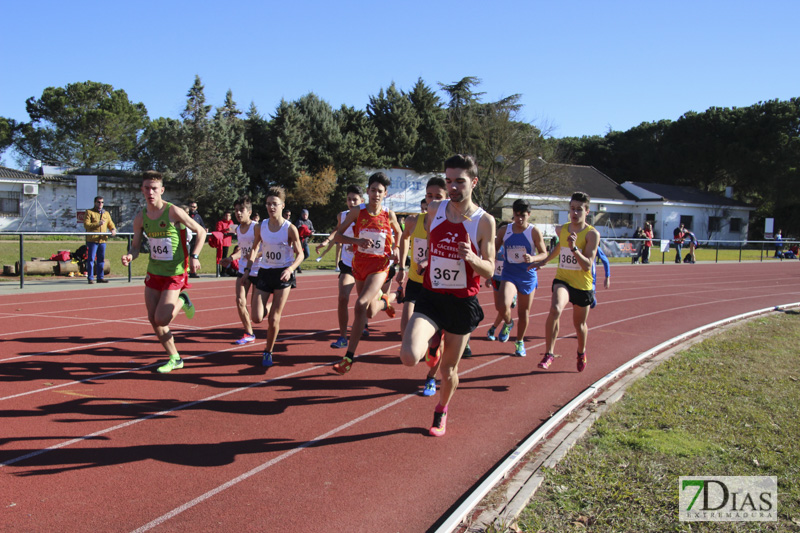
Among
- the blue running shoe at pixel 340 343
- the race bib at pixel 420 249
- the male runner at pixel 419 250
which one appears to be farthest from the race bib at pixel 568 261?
the blue running shoe at pixel 340 343

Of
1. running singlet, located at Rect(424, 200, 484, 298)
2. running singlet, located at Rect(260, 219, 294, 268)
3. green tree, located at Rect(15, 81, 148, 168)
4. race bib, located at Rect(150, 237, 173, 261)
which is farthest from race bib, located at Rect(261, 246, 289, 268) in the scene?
green tree, located at Rect(15, 81, 148, 168)

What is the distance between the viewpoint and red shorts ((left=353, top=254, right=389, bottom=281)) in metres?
6.98

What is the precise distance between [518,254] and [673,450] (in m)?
3.58

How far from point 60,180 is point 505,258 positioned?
41394mm

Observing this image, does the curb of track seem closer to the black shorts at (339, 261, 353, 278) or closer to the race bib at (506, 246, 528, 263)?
the race bib at (506, 246, 528, 263)

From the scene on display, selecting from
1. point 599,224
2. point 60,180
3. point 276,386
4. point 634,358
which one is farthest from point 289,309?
point 599,224

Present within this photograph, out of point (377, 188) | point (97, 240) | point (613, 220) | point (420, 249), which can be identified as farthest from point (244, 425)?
point (613, 220)

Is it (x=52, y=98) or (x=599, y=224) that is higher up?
(x=52, y=98)

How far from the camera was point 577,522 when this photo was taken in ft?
11.2

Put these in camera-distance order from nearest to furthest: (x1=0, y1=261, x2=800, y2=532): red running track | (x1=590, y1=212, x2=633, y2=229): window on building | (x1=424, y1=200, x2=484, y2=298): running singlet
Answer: (x1=0, y1=261, x2=800, y2=532): red running track < (x1=424, y1=200, x2=484, y2=298): running singlet < (x1=590, y1=212, x2=633, y2=229): window on building

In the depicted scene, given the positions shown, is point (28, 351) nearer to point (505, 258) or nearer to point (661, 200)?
point (505, 258)

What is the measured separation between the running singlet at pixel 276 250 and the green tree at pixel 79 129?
209 ft

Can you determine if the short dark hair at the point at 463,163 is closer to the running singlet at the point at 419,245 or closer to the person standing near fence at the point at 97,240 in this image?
the running singlet at the point at 419,245

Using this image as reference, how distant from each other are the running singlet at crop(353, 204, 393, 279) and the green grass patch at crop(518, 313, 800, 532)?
9.73ft
